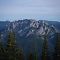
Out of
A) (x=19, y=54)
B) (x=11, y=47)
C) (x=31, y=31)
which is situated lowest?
(x=19, y=54)

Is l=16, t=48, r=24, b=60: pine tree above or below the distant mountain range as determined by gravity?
below

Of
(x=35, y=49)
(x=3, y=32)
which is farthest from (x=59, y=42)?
(x=3, y=32)

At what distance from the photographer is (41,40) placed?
10.9ft

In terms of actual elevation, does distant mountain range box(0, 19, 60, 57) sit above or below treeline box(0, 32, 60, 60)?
above

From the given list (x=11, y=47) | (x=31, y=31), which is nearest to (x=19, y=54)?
(x=11, y=47)

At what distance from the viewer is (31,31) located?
3.32 meters

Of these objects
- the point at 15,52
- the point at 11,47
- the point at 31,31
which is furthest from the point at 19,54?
the point at 31,31

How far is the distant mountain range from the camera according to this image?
3.30 meters

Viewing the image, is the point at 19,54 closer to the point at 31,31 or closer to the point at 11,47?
the point at 11,47

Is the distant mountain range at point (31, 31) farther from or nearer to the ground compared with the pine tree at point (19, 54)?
farther from the ground

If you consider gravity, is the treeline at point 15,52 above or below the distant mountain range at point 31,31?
below

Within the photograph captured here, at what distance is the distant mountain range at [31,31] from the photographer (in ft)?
10.8

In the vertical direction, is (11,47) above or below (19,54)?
above

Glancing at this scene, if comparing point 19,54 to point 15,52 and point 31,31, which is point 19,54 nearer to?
point 15,52
